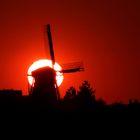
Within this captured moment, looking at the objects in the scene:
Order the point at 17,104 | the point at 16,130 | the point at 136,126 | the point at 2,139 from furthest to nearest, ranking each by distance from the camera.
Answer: the point at 17,104, the point at 136,126, the point at 16,130, the point at 2,139

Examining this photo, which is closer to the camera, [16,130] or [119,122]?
[16,130]

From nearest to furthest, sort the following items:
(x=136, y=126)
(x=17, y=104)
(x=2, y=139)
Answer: (x=2, y=139)
(x=136, y=126)
(x=17, y=104)

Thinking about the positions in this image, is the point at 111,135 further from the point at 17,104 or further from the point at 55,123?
the point at 17,104

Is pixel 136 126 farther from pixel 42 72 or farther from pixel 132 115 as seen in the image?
pixel 42 72

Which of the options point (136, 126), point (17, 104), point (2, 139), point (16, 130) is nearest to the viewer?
point (2, 139)

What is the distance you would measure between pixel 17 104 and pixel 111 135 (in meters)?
9.93

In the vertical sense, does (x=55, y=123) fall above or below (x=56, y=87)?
below

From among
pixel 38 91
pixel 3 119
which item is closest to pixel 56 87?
pixel 38 91

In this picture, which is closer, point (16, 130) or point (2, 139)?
point (2, 139)

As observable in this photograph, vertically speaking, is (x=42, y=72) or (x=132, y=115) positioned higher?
(x=42, y=72)

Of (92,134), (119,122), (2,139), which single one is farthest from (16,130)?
(119,122)

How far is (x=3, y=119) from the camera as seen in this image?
41469mm

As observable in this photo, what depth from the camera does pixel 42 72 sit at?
43.4m

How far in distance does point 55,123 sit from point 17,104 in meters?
6.07
